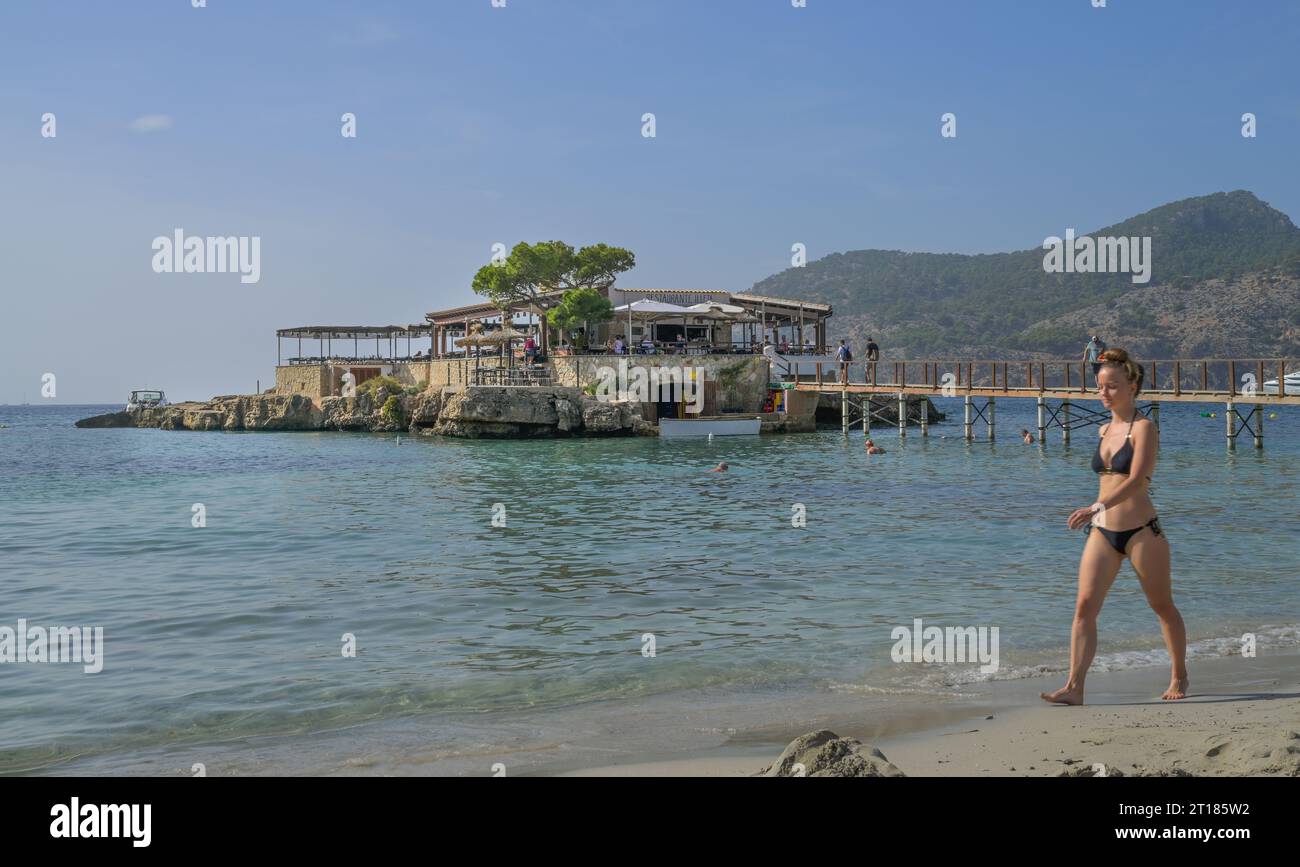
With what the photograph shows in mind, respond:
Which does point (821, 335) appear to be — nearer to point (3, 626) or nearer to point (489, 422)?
point (489, 422)

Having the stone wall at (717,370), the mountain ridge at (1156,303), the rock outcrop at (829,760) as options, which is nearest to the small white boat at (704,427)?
the stone wall at (717,370)

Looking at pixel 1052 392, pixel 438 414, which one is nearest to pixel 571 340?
pixel 438 414

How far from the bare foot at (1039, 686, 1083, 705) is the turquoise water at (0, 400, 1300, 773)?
1023mm

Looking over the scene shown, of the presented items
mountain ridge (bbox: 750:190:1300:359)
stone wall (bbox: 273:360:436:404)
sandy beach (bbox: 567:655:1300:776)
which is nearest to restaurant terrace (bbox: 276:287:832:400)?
stone wall (bbox: 273:360:436:404)

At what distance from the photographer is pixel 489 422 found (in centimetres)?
4694

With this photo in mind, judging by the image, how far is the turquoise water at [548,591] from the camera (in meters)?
7.27

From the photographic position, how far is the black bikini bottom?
5734 mm

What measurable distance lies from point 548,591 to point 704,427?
108ft

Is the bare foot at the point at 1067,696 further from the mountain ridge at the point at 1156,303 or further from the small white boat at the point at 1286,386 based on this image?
the mountain ridge at the point at 1156,303

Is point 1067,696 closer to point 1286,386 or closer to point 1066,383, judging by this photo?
point 1066,383

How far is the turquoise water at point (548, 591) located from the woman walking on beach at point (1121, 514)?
1660 mm

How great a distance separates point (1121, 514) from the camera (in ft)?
18.9

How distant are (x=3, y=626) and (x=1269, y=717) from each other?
1135 centimetres
